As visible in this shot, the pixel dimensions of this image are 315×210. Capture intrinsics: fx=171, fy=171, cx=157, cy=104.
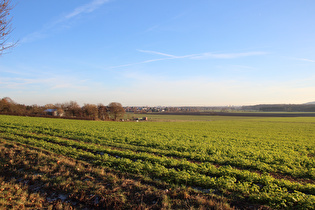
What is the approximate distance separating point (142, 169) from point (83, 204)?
3.54 meters

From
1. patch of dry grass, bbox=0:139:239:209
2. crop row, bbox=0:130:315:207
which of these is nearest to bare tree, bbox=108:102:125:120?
crop row, bbox=0:130:315:207

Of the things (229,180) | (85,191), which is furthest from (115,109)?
(229,180)

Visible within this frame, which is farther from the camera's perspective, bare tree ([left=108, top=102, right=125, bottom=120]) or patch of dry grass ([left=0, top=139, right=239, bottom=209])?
bare tree ([left=108, top=102, right=125, bottom=120])

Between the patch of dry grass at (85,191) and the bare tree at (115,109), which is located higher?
the bare tree at (115,109)

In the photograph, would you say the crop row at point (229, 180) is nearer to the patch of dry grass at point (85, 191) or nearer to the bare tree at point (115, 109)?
the patch of dry grass at point (85, 191)

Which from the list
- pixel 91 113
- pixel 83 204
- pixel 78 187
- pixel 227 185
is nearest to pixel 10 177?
pixel 78 187

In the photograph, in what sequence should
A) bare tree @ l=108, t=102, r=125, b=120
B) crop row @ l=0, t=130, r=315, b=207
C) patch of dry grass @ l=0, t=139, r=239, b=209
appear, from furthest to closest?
bare tree @ l=108, t=102, r=125, b=120 → crop row @ l=0, t=130, r=315, b=207 → patch of dry grass @ l=0, t=139, r=239, b=209

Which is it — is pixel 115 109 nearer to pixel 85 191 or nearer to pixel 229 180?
pixel 85 191

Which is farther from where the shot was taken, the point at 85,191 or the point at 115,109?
the point at 115,109

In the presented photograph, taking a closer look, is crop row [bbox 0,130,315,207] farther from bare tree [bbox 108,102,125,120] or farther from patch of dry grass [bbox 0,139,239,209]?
bare tree [bbox 108,102,125,120]

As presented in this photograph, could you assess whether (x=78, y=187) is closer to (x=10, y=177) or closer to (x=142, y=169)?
(x=142, y=169)

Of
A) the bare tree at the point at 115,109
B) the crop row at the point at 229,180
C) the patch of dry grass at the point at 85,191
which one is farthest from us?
the bare tree at the point at 115,109

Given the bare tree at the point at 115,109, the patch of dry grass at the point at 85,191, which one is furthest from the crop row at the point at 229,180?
the bare tree at the point at 115,109

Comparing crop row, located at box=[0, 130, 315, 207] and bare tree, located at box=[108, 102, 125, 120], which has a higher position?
bare tree, located at box=[108, 102, 125, 120]
